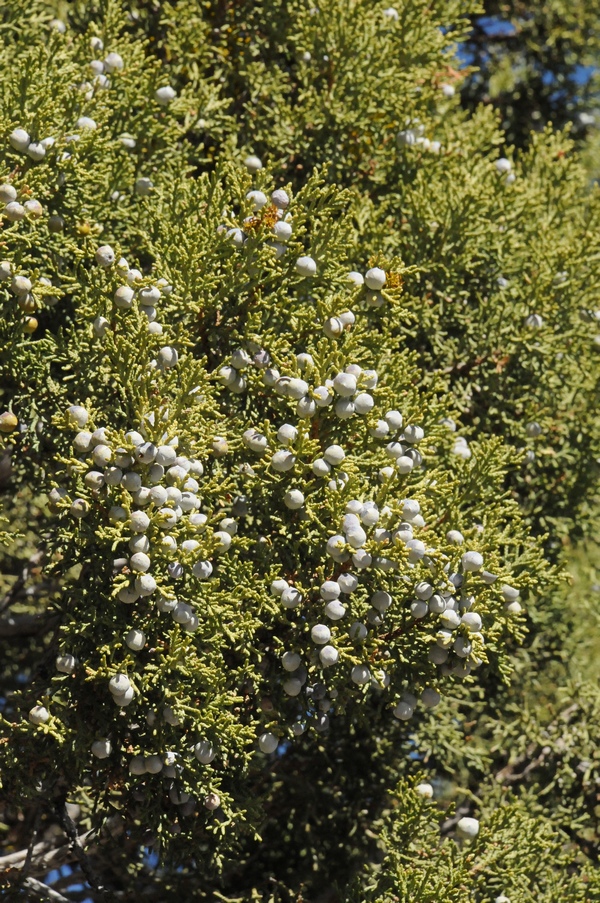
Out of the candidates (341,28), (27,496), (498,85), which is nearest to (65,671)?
(27,496)

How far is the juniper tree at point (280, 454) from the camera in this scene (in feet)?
11.7

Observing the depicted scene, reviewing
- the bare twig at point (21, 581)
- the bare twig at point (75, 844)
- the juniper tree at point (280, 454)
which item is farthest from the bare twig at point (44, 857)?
the bare twig at point (21, 581)

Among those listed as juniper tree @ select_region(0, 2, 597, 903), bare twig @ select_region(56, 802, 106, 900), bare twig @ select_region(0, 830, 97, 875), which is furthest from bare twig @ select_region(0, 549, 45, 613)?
bare twig @ select_region(56, 802, 106, 900)

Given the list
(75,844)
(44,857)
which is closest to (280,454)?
(75,844)

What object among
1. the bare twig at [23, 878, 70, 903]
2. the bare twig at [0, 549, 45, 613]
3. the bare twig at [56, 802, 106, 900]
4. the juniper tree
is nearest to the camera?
the juniper tree

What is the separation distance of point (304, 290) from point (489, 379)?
1108mm

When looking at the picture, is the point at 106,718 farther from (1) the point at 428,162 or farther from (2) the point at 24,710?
(1) the point at 428,162

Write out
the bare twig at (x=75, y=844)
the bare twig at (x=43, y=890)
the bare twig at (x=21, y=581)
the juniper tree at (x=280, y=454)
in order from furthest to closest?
the bare twig at (x=21, y=581), the bare twig at (x=43, y=890), the bare twig at (x=75, y=844), the juniper tree at (x=280, y=454)

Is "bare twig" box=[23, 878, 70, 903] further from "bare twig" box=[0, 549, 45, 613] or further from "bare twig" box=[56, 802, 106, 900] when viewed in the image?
"bare twig" box=[0, 549, 45, 613]

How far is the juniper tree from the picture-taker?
356cm

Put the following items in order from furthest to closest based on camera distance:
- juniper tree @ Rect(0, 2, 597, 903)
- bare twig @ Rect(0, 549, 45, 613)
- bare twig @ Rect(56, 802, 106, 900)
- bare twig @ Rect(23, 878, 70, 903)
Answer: bare twig @ Rect(0, 549, 45, 613)
bare twig @ Rect(23, 878, 70, 903)
bare twig @ Rect(56, 802, 106, 900)
juniper tree @ Rect(0, 2, 597, 903)

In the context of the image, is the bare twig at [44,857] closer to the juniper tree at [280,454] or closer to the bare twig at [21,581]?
the juniper tree at [280,454]

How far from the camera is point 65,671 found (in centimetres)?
355

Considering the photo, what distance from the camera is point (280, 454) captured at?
364 centimetres
